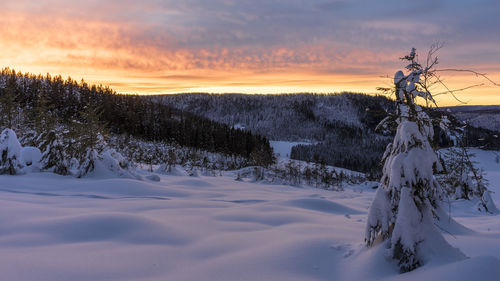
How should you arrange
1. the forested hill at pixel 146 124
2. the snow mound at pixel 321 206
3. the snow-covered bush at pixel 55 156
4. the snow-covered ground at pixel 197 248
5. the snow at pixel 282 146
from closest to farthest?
the snow-covered ground at pixel 197 248 < the snow mound at pixel 321 206 < the snow-covered bush at pixel 55 156 < the forested hill at pixel 146 124 < the snow at pixel 282 146

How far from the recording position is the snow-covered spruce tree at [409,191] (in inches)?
122

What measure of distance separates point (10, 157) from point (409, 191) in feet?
37.3

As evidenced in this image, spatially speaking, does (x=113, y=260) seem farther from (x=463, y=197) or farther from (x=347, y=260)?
(x=463, y=197)

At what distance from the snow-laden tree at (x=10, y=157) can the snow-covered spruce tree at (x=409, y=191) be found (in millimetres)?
10939

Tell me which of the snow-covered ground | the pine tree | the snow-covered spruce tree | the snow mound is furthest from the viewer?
the pine tree

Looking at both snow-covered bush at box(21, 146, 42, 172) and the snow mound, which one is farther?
snow-covered bush at box(21, 146, 42, 172)

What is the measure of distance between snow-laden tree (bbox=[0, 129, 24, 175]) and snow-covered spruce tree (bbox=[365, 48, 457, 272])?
10.9 m

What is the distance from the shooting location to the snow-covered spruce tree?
3102mm

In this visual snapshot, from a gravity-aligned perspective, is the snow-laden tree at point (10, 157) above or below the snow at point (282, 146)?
above

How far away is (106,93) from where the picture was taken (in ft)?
300

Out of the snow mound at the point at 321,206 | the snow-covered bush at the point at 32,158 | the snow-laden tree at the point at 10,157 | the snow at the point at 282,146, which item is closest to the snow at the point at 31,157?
the snow-covered bush at the point at 32,158

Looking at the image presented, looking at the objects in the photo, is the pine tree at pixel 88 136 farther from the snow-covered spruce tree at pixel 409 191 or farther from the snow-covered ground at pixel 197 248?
the snow-covered spruce tree at pixel 409 191

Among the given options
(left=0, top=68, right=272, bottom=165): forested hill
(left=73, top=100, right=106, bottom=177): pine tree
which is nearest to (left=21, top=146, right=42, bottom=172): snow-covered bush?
(left=73, top=100, right=106, bottom=177): pine tree

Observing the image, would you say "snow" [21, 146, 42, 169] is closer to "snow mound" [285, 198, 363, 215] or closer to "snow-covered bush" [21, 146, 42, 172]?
"snow-covered bush" [21, 146, 42, 172]
